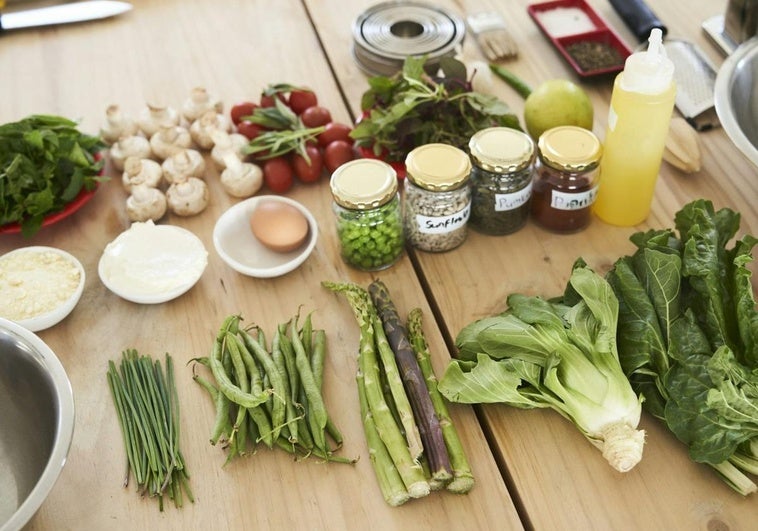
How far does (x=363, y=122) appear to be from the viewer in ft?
4.97

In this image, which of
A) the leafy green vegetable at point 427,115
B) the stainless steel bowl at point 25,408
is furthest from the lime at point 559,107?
the stainless steel bowl at point 25,408

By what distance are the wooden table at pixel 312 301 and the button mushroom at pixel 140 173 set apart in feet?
0.22

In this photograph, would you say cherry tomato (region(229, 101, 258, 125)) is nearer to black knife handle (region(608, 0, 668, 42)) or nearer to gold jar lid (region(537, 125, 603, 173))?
gold jar lid (region(537, 125, 603, 173))

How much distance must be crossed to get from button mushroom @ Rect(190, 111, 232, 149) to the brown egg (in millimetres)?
291

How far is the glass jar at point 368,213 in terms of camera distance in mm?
1246

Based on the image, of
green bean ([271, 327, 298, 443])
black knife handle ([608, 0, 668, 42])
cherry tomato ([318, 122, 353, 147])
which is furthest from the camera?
black knife handle ([608, 0, 668, 42])

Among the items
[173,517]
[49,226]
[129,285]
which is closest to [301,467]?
[173,517]

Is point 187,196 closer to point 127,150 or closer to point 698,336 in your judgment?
point 127,150

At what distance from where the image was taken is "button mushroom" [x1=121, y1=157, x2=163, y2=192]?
1.51 meters

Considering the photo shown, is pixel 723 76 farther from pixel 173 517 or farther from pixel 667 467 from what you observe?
pixel 173 517

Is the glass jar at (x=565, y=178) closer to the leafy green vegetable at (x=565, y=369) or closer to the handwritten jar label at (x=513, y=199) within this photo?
the handwritten jar label at (x=513, y=199)

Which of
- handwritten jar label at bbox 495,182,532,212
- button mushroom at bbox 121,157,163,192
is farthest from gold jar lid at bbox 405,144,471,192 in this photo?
button mushroom at bbox 121,157,163,192

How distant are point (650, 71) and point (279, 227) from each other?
0.69 m

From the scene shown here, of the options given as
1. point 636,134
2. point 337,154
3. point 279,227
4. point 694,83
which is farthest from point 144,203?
point 694,83
